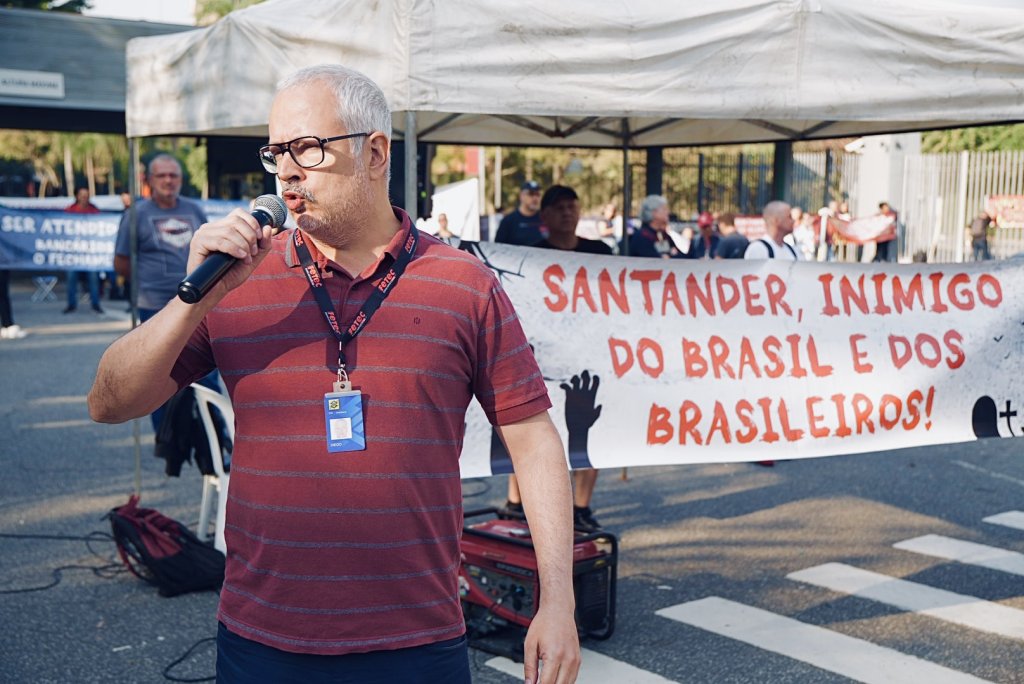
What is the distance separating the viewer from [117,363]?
210 centimetres

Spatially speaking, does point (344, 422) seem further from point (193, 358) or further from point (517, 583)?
point (517, 583)

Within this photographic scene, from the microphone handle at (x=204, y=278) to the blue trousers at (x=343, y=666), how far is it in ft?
2.29

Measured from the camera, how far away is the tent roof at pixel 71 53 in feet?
66.1

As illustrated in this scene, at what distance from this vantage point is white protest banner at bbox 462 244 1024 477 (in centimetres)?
506

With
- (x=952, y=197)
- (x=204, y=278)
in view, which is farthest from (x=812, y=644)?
(x=952, y=197)

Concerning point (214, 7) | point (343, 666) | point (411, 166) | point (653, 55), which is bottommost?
point (343, 666)

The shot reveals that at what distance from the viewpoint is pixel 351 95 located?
86.5 inches

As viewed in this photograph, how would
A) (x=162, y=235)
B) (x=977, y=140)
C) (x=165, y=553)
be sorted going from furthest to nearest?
(x=977, y=140)
(x=162, y=235)
(x=165, y=553)

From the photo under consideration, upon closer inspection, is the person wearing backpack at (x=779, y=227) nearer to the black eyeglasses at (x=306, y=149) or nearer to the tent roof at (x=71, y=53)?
the black eyeglasses at (x=306, y=149)

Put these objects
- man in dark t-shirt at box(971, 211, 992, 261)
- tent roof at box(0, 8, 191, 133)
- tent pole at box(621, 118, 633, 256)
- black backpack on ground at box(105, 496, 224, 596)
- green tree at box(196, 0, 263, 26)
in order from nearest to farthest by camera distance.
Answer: black backpack on ground at box(105, 496, 224, 596) → tent pole at box(621, 118, 633, 256) → tent roof at box(0, 8, 191, 133) → man in dark t-shirt at box(971, 211, 992, 261) → green tree at box(196, 0, 263, 26)

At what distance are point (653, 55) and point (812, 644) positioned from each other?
A: 2668 millimetres

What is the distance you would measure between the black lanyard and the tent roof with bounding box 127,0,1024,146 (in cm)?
231

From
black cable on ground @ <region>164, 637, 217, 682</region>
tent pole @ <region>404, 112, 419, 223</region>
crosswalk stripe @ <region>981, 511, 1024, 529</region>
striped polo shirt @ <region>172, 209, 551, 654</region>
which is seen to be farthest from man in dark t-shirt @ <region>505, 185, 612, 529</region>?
striped polo shirt @ <region>172, 209, 551, 654</region>

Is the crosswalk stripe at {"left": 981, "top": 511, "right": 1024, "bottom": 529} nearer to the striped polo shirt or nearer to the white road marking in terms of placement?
the white road marking
